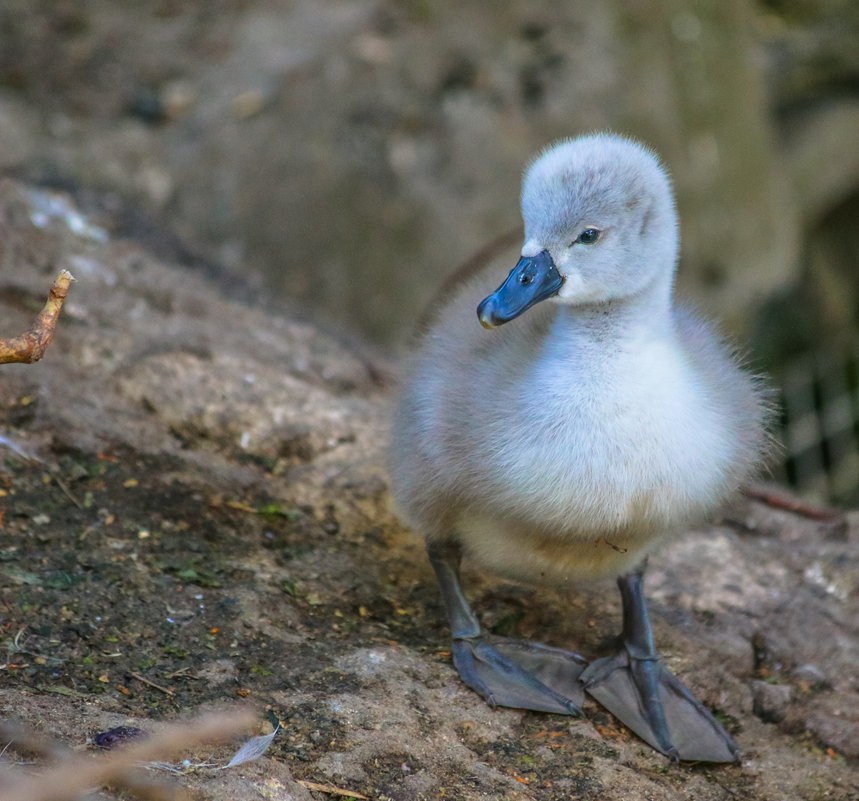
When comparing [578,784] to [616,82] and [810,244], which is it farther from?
[810,244]

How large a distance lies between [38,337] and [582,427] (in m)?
1.01

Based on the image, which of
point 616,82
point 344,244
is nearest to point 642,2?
point 616,82

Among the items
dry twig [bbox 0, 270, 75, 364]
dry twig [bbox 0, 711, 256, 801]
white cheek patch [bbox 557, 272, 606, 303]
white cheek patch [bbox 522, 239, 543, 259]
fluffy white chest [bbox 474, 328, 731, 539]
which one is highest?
white cheek patch [bbox 522, 239, 543, 259]

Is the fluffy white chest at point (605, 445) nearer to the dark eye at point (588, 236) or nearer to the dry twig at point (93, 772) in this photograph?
the dark eye at point (588, 236)

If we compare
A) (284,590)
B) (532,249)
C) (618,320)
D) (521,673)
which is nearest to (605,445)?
(618,320)

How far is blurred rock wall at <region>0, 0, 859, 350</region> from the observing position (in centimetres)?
419

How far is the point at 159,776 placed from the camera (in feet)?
5.55

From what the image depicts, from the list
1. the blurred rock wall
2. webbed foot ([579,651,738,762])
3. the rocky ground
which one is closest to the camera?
the rocky ground

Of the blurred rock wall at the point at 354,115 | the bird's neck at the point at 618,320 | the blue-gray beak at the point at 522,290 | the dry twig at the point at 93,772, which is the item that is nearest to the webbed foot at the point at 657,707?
the bird's neck at the point at 618,320

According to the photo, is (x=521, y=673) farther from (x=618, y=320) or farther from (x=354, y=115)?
(x=354, y=115)

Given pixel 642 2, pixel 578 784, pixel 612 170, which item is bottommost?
pixel 578 784

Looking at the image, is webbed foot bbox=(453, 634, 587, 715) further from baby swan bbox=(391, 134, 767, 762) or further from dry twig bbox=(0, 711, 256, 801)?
dry twig bbox=(0, 711, 256, 801)

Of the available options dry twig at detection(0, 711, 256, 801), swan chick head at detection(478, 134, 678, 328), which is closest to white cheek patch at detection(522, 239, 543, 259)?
swan chick head at detection(478, 134, 678, 328)

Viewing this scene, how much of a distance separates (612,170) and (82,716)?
4.62 ft
